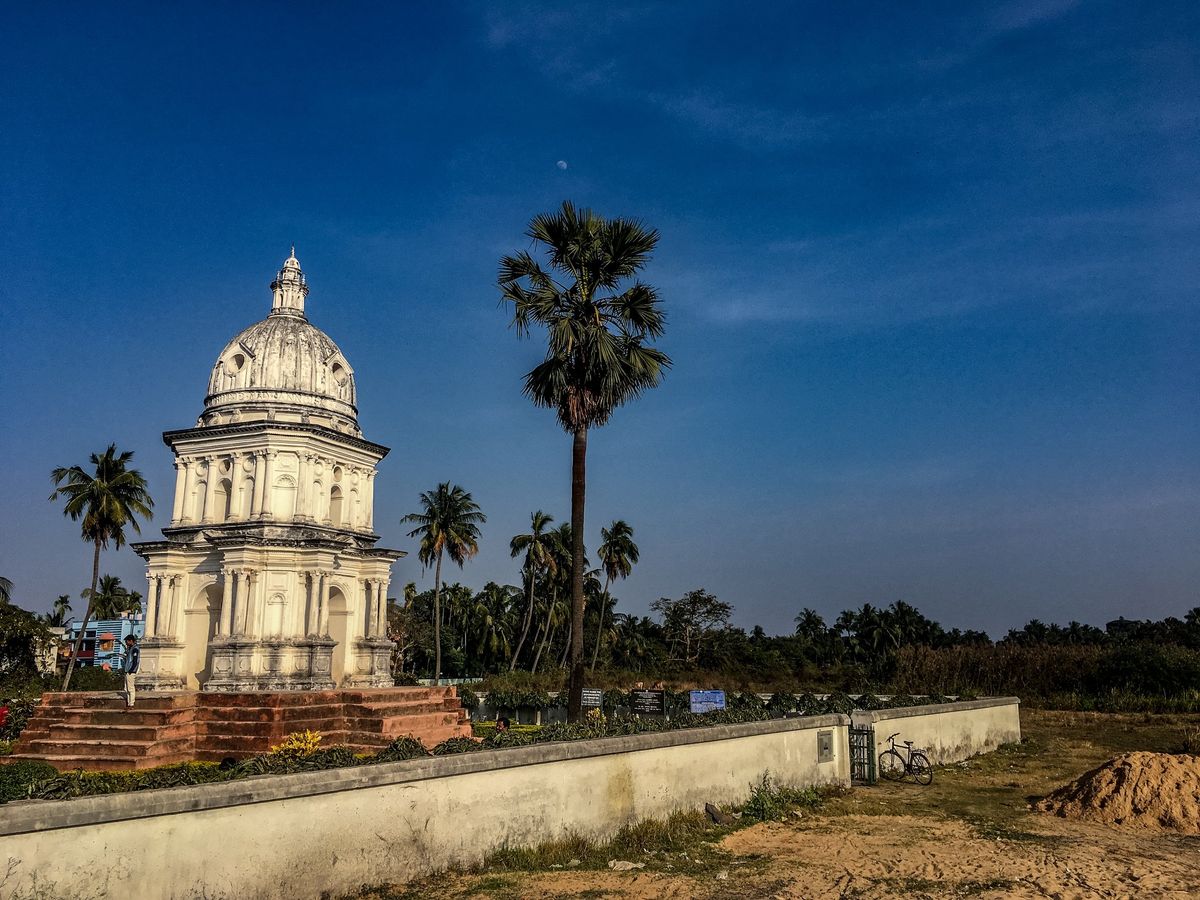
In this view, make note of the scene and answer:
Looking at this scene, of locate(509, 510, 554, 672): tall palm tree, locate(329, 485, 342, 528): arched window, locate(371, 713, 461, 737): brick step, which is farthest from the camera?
locate(509, 510, 554, 672): tall palm tree

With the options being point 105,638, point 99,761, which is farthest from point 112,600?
point 99,761

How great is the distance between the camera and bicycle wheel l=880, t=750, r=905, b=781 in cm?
1950

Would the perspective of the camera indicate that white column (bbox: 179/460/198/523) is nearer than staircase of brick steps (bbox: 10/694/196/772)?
No

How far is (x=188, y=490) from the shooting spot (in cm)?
3547

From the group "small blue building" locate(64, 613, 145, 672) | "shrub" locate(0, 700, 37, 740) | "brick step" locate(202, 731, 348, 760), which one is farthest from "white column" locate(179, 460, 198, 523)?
"small blue building" locate(64, 613, 145, 672)

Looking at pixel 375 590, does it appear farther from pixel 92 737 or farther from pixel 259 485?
pixel 92 737

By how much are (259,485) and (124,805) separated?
90.8 feet

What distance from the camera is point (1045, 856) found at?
38.9 ft

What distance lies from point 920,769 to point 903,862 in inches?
336

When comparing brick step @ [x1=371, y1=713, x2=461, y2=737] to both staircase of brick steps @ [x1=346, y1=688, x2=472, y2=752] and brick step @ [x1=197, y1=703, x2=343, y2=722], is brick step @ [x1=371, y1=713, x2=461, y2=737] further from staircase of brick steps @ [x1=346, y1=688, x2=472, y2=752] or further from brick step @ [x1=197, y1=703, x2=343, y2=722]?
brick step @ [x1=197, y1=703, x2=343, y2=722]

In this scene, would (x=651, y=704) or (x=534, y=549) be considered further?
(x=534, y=549)

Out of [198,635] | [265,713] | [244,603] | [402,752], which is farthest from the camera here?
[198,635]

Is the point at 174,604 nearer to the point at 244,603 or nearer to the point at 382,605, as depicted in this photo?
the point at 244,603

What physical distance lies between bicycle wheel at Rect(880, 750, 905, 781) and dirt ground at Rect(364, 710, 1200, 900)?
182 centimetres
